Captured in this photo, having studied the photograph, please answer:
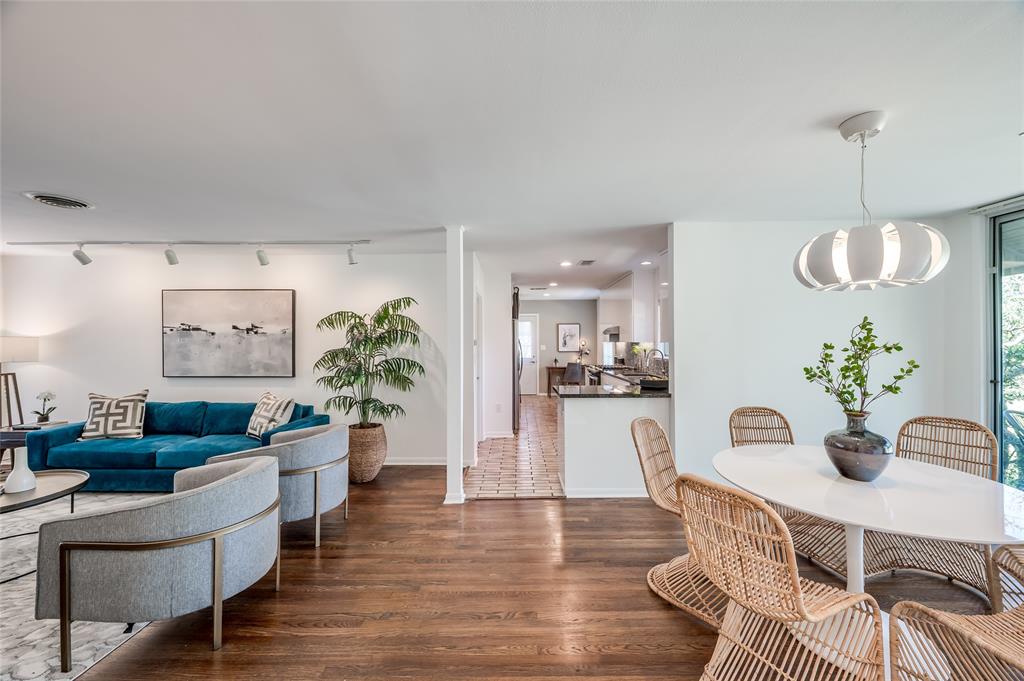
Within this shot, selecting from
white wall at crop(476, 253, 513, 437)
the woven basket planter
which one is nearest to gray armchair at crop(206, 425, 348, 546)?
the woven basket planter

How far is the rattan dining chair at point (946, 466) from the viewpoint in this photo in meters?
2.28

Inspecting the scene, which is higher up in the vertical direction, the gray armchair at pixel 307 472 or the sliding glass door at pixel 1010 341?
the sliding glass door at pixel 1010 341

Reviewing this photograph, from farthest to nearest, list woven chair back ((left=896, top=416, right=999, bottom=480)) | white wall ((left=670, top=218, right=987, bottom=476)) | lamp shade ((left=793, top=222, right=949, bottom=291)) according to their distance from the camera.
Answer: white wall ((left=670, top=218, right=987, bottom=476))
woven chair back ((left=896, top=416, right=999, bottom=480))
lamp shade ((left=793, top=222, right=949, bottom=291))

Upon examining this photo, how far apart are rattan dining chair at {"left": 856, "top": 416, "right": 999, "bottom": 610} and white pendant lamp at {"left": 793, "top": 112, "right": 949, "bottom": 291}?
113 cm

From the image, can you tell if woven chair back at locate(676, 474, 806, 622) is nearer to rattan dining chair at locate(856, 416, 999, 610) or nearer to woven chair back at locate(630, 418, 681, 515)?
woven chair back at locate(630, 418, 681, 515)

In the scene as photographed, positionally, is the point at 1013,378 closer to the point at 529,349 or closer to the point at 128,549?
the point at 128,549

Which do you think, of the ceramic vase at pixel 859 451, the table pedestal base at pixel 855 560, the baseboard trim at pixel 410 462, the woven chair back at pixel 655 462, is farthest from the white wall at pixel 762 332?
the baseboard trim at pixel 410 462

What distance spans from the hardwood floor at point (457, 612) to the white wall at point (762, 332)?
1.12m

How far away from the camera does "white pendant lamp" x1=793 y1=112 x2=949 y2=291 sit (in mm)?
1846

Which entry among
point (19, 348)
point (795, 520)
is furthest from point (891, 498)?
point (19, 348)

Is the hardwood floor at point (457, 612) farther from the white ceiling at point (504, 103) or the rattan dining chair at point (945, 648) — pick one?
the white ceiling at point (504, 103)

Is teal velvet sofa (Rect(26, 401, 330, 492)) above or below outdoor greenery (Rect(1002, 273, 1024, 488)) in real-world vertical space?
below

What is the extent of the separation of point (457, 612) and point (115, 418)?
13.6 feet

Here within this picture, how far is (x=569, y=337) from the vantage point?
1079 cm
